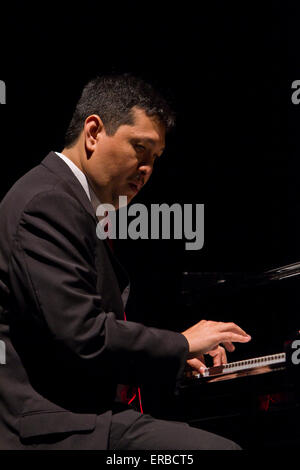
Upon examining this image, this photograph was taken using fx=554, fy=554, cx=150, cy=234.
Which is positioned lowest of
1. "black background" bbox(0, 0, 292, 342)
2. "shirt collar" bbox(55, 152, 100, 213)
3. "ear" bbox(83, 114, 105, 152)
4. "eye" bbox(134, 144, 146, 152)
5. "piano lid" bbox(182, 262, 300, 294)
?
"piano lid" bbox(182, 262, 300, 294)

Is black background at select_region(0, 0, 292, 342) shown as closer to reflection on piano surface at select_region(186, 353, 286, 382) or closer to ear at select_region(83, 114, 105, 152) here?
reflection on piano surface at select_region(186, 353, 286, 382)

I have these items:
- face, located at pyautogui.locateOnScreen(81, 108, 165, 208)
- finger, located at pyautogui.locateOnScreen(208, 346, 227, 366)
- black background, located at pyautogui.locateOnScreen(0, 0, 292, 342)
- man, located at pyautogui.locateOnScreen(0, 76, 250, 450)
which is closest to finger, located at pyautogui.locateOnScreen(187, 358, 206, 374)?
finger, located at pyautogui.locateOnScreen(208, 346, 227, 366)

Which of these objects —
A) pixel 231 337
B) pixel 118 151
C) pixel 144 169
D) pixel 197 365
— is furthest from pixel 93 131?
pixel 197 365

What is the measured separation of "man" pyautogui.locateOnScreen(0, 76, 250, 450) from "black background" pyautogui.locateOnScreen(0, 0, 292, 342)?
3.77ft

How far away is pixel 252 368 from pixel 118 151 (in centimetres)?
87

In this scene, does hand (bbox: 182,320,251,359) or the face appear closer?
hand (bbox: 182,320,251,359)

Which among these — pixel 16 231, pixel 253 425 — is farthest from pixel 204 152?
pixel 16 231

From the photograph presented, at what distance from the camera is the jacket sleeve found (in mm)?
1454

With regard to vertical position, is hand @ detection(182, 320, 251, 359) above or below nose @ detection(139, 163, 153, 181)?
below

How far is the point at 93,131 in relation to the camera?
194 centimetres

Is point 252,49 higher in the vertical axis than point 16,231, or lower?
higher

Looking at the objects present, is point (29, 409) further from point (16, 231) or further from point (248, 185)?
point (248, 185)
